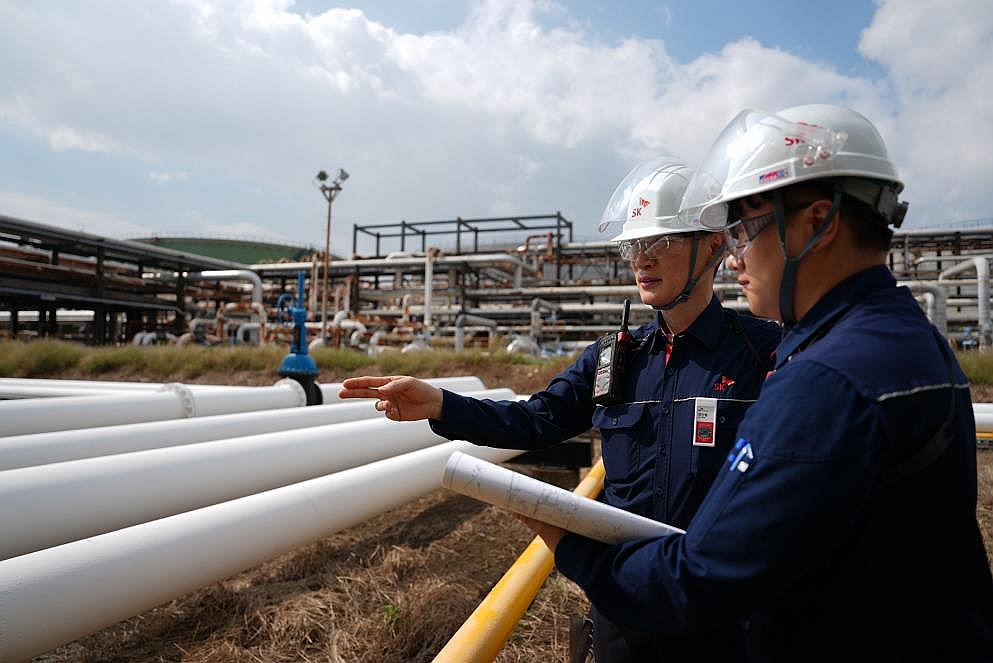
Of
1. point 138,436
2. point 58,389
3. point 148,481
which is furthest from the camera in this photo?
point 58,389

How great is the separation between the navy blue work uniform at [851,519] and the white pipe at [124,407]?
3482mm

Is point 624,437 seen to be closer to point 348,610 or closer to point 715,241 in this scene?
point 715,241

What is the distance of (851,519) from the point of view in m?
0.68

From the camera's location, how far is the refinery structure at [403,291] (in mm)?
15992

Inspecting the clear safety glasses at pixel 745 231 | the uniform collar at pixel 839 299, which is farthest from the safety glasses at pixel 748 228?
the uniform collar at pixel 839 299

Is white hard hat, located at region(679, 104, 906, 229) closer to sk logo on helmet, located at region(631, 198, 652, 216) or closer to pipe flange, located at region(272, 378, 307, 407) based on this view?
sk logo on helmet, located at region(631, 198, 652, 216)

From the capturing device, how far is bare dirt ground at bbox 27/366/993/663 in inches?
86.7

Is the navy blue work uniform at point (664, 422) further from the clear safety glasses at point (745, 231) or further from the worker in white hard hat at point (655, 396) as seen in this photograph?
the clear safety glasses at point (745, 231)

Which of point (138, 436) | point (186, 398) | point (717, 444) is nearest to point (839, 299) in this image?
point (717, 444)

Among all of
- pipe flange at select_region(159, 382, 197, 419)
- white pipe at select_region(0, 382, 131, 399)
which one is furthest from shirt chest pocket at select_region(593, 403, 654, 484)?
white pipe at select_region(0, 382, 131, 399)

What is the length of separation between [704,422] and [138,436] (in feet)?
8.70

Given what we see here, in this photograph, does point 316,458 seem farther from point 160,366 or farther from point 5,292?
point 5,292

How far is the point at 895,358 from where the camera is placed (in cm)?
70

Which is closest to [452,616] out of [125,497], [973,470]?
[125,497]
